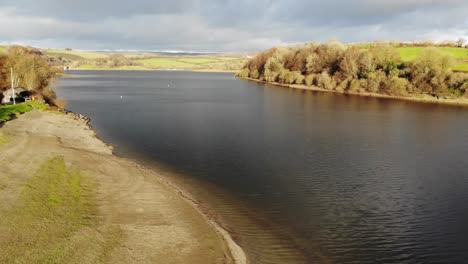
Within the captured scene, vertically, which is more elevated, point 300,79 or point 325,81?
point 300,79

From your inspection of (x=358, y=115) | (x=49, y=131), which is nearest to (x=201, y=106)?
(x=358, y=115)

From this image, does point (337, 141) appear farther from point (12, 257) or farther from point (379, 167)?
point (12, 257)

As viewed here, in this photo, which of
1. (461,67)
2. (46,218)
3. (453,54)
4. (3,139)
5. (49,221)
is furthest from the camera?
(453,54)

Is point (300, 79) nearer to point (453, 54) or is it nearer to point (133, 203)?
point (453, 54)

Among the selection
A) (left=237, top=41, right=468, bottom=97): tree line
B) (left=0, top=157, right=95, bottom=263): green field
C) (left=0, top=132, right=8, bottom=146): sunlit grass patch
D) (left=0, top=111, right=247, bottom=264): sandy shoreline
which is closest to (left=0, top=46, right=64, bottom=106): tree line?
(left=0, top=132, right=8, bottom=146): sunlit grass patch

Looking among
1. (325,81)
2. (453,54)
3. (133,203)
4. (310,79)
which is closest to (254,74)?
(310,79)

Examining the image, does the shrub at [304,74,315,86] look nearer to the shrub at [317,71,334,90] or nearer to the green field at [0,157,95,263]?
the shrub at [317,71,334,90]

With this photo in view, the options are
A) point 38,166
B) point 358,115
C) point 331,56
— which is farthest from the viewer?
point 331,56
